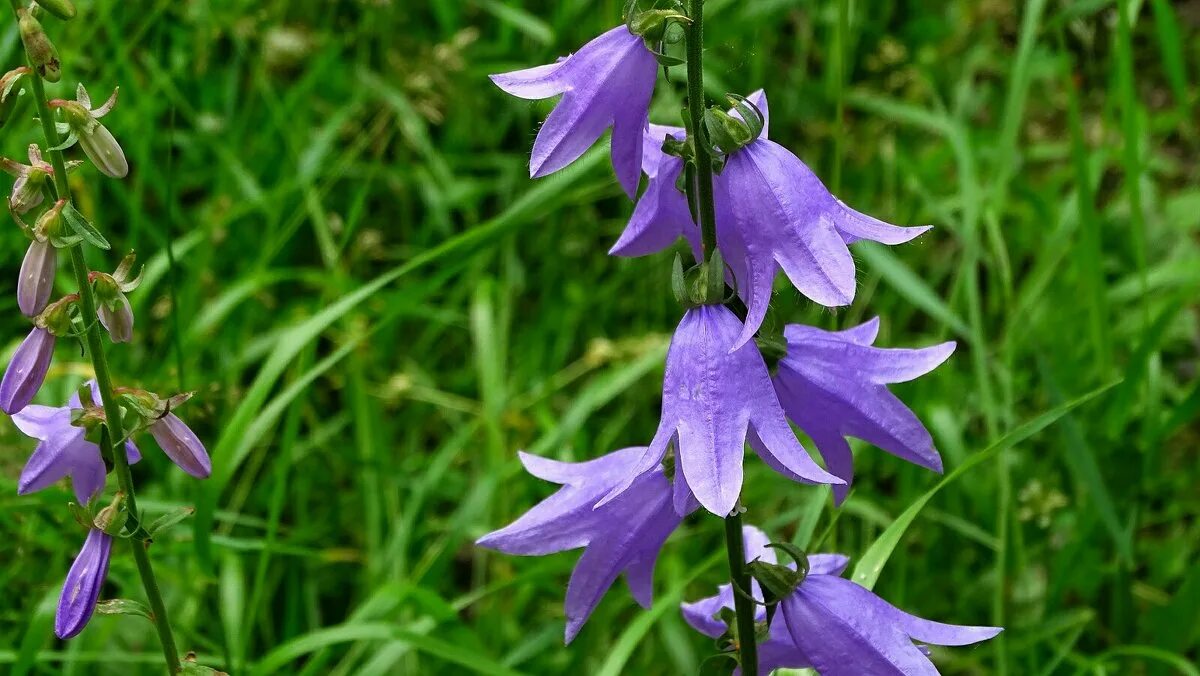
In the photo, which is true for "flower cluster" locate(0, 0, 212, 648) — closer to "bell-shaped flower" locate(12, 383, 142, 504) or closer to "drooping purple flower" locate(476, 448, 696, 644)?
"bell-shaped flower" locate(12, 383, 142, 504)

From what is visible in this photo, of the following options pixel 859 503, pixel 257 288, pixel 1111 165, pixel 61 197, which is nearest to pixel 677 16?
pixel 61 197

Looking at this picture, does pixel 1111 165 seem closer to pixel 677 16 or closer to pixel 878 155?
pixel 878 155

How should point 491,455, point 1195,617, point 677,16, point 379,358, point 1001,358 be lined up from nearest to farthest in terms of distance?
point 677,16 → point 1195,617 → point 491,455 → point 1001,358 → point 379,358

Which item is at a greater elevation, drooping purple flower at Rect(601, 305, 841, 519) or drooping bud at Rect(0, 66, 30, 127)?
drooping bud at Rect(0, 66, 30, 127)

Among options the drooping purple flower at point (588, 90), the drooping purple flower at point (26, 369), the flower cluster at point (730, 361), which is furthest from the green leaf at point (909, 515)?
the drooping purple flower at point (26, 369)

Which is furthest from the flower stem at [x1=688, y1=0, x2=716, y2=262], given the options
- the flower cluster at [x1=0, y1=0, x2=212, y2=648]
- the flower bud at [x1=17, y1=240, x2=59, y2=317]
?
the flower bud at [x1=17, y1=240, x2=59, y2=317]

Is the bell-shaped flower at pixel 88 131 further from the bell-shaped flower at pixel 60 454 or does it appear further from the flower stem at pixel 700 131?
the flower stem at pixel 700 131
